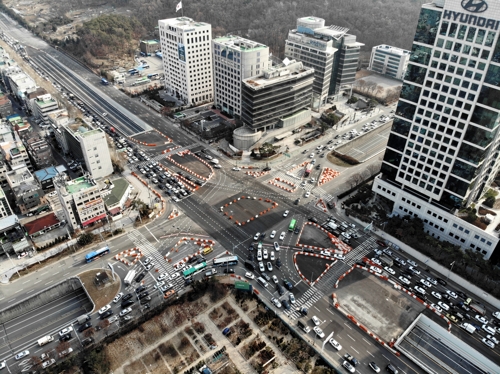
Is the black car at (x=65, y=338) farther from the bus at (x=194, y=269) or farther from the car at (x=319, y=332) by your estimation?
the car at (x=319, y=332)

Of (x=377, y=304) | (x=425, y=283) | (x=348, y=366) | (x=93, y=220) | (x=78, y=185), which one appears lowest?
(x=377, y=304)

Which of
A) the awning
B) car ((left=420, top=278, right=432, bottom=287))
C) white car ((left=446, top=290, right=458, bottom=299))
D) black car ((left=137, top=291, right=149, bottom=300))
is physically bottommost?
black car ((left=137, top=291, right=149, bottom=300))

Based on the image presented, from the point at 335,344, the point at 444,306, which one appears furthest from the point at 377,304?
the point at 335,344

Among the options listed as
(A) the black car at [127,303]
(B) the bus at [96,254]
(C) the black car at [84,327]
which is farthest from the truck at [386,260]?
(B) the bus at [96,254]

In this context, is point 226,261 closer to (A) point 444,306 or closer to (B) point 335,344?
(B) point 335,344

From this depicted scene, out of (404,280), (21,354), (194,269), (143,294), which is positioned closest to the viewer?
(21,354)

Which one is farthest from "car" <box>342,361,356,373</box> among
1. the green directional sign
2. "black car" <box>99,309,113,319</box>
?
"black car" <box>99,309,113,319</box>

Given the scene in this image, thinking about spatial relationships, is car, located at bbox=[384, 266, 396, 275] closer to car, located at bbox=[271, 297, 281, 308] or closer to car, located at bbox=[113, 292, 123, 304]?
car, located at bbox=[271, 297, 281, 308]
